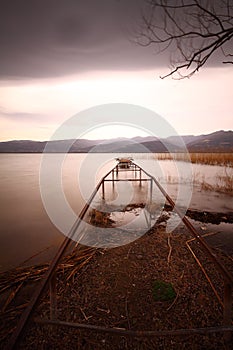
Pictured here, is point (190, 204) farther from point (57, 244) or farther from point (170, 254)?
point (57, 244)

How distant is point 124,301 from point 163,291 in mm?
601

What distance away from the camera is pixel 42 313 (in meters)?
2.83

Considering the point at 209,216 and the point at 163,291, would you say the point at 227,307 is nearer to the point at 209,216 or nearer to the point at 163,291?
the point at 163,291

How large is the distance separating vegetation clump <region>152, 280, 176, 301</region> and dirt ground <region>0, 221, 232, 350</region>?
0.20ft

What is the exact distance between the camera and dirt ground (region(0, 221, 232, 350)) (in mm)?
A: 2383

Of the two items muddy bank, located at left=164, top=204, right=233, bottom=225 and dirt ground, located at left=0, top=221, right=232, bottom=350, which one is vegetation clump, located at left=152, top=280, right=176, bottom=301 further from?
muddy bank, located at left=164, top=204, right=233, bottom=225

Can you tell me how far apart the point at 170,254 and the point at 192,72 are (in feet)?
15.0

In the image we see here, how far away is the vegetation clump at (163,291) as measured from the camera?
3.07 m

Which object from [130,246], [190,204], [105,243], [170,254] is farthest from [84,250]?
[190,204]

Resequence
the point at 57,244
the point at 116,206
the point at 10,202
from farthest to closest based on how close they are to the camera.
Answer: the point at 10,202 < the point at 116,206 < the point at 57,244

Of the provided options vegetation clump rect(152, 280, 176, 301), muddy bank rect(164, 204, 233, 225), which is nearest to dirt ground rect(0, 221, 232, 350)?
vegetation clump rect(152, 280, 176, 301)

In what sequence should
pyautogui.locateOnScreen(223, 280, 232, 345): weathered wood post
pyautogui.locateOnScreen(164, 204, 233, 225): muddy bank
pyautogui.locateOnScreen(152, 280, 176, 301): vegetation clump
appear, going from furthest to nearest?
1. pyautogui.locateOnScreen(164, 204, 233, 225): muddy bank
2. pyautogui.locateOnScreen(152, 280, 176, 301): vegetation clump
3. pyautogui.locateOnScreen(223, 280, 232, 345): weathered wood post

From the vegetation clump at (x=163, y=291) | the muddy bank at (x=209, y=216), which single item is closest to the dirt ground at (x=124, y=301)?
the vegetation clump at (x=163, y=291)

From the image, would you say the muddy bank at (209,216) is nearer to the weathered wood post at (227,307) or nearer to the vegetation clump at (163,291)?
the vegetation clump at (163,291)
